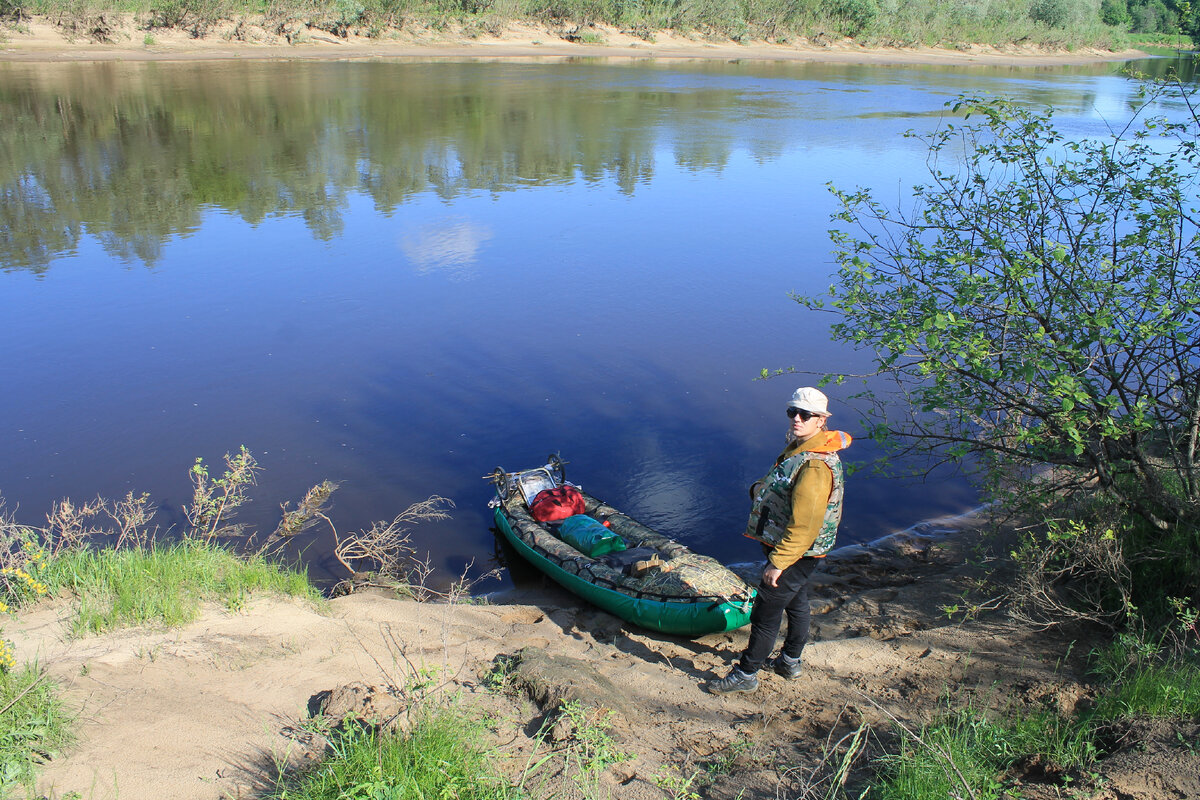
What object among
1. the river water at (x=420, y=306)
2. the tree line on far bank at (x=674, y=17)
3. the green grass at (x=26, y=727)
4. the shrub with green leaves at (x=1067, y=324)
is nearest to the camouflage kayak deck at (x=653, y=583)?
the river water at (x=420, y=306)

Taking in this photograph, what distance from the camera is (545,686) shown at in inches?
174

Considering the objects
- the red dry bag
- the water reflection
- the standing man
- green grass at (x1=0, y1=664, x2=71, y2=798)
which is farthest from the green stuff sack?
the water reflection

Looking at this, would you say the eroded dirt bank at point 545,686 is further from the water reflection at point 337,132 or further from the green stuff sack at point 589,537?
the water reflection at point 337,132

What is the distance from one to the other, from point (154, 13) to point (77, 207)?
100ft

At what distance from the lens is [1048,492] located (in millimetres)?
5793

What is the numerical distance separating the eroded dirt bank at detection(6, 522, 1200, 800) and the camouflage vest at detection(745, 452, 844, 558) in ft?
2.92

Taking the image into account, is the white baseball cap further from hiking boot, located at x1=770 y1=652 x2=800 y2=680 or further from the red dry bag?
the red dry bag

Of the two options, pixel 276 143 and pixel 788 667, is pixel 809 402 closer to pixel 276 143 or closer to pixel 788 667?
pixel 788 667

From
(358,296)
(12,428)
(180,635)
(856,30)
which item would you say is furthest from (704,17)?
(180,635)

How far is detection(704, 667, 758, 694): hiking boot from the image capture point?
195 inches

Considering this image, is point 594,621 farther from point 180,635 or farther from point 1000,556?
point 1000,556

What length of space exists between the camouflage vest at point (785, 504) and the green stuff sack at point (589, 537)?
230 centimetres

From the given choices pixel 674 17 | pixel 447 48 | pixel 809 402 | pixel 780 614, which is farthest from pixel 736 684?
pixel 674 17

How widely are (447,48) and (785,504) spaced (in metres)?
49.0
